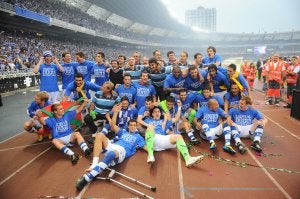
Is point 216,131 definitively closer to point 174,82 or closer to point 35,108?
point 174,82

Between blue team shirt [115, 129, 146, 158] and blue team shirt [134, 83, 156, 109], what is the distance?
137 cm

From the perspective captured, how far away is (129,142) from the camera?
17.0 ft

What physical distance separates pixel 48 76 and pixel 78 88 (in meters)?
1.19

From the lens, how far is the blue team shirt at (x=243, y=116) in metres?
6.02

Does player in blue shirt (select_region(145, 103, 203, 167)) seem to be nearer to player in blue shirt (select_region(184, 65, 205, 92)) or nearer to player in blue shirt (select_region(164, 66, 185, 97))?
player in blue shirt (select_region(164, 66, 185, 97))

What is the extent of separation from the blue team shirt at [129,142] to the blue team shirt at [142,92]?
4.48 ft

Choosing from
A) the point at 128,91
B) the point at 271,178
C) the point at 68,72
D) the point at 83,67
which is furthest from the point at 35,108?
the point at 271,178

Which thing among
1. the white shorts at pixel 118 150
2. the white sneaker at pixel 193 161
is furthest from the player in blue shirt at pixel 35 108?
the white sneaker at pixel 193 161

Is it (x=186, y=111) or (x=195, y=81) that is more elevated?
(x=195, y=81)

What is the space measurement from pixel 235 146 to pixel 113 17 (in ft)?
145

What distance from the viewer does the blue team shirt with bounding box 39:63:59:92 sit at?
7125 mm

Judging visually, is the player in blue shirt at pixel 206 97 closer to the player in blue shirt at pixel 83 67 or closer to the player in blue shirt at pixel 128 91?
the player in blue shirt at pixel 128 91

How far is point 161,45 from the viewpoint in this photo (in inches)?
2408

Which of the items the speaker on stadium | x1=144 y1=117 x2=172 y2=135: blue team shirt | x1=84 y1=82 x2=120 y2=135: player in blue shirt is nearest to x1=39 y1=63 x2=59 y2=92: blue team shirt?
x1=84 y1=82 x2=120 y2=135: player in blue shirt
